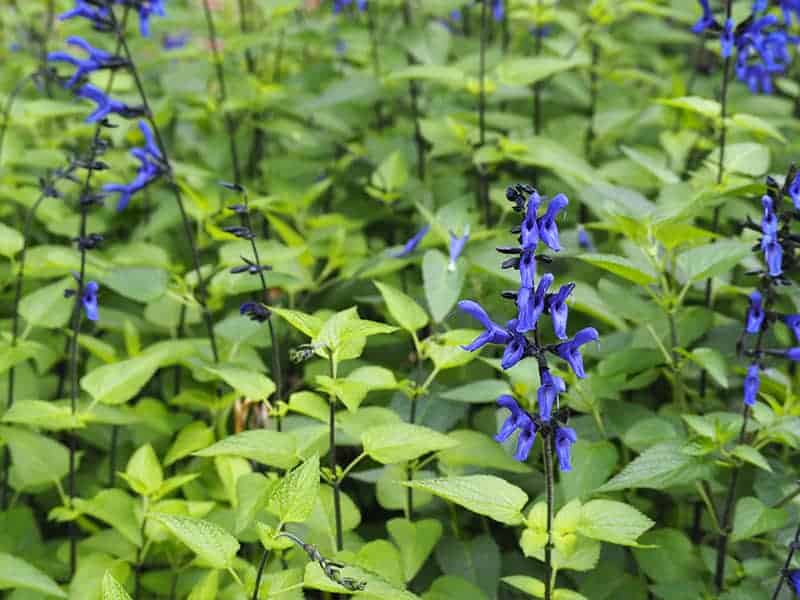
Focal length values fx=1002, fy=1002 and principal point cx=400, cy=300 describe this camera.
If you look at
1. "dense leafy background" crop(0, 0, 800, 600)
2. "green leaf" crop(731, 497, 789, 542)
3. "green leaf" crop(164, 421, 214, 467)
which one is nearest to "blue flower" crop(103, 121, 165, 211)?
"dense leafy background" crop(0, 0, 800, 600)

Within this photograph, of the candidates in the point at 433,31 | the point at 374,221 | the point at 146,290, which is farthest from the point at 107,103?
the point at 433,31

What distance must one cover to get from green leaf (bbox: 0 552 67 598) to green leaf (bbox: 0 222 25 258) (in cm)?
94

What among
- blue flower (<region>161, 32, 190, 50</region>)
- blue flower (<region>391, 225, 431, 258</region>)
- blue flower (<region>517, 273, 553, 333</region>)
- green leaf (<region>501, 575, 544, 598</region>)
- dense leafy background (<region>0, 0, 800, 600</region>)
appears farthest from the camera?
blue flower (<region>161, 32, 190, 50</region>)

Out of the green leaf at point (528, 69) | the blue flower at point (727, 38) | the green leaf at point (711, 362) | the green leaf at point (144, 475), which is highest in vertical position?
the blue flower at point (727, 38)

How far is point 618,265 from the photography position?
2205mm

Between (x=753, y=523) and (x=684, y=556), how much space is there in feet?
0.86

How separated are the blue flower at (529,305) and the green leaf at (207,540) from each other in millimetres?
664

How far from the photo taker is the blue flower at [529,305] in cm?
177

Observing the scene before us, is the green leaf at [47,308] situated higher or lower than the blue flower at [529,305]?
lower

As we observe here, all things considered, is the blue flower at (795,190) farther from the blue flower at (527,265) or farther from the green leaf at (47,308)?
the green leaf at (47,308)

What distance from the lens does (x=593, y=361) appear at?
9.77ft

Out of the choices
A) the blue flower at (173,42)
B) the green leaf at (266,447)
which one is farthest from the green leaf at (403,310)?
the blue flower at (173,42)

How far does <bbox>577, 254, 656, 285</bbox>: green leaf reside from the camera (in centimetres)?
216

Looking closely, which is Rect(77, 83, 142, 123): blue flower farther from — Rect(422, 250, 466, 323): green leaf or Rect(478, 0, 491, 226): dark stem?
Rect(478, 0, 491, 226): dark stem
